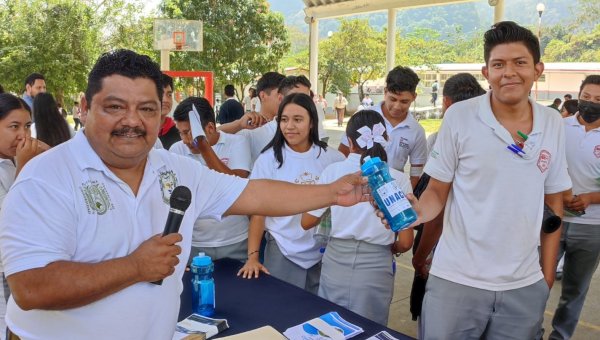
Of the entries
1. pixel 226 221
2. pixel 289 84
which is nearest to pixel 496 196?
pixel 226 221

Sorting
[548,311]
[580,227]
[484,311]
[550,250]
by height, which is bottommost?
[548,311]

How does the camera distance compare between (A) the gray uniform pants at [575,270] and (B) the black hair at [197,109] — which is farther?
(B) the black hair at [197,109]

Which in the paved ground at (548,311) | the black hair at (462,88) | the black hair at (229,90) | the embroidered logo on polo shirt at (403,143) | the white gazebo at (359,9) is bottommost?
the paved ground at (548,311)

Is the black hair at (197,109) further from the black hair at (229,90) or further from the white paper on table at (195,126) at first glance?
the black hair at (229,90)

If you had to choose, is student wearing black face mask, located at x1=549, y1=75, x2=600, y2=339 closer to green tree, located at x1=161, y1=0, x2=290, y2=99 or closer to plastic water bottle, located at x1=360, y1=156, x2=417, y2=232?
plastic water bottle, located at x1=360, y1=156, x2=417, y2=232

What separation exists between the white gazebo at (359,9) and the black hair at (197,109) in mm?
8315

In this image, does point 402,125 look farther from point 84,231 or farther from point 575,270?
point 84,231

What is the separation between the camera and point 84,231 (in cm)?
134

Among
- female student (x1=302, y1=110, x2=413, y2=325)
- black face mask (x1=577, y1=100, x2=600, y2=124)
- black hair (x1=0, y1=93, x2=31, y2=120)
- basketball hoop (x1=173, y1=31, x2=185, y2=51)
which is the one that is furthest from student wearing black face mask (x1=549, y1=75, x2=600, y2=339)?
basketball hoop (x1=173, y1=31, x2=185, y2=51)

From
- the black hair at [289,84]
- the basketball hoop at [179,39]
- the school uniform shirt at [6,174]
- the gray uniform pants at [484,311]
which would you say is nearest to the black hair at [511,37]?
the gray uniform pants at [484,311]

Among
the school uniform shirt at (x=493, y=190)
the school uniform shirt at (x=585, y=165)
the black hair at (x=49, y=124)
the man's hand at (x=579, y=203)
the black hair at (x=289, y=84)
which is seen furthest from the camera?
the black hair at (x=289, y=84)

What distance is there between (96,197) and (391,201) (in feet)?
2.76

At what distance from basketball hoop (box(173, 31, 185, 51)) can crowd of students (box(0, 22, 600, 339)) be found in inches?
420

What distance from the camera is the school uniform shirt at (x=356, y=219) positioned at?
249 cm
